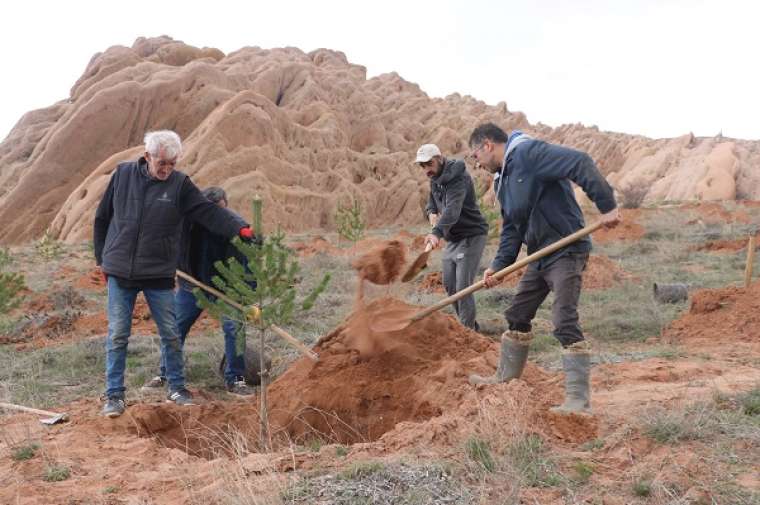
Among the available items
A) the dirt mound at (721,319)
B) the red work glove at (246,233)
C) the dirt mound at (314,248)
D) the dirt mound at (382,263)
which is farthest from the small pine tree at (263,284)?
the dirt mound at (314,248)

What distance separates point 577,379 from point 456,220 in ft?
7.31

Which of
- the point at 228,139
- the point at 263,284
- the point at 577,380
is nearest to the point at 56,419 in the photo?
the point at 263,284

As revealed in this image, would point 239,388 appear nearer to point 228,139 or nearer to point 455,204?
point 455,204

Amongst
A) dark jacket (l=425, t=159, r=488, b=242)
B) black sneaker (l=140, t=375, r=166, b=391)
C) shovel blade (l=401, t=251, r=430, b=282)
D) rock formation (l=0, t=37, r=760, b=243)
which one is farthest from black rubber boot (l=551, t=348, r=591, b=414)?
rock formation (l=0, t=37, r=760, b=243)

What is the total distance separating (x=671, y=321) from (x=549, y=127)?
62051 millimetres

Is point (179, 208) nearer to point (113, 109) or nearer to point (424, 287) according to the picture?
point (424, 287)

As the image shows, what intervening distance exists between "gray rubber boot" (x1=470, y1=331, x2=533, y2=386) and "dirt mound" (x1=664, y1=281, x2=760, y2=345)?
3.32 m

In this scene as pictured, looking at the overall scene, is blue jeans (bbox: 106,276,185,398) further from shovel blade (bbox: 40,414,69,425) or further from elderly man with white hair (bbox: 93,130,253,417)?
shovel blade (bbox: 40,414,69,425)

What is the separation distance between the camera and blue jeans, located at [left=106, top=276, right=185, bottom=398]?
183 inches

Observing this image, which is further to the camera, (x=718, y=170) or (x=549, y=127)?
(x=549, y=127)

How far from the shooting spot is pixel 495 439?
321 centimetres

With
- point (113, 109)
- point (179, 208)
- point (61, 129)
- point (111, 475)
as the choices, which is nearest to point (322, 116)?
point (113, 109)

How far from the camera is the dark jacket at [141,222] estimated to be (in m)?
4.67

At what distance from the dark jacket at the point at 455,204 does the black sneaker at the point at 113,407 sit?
2.86 metres
